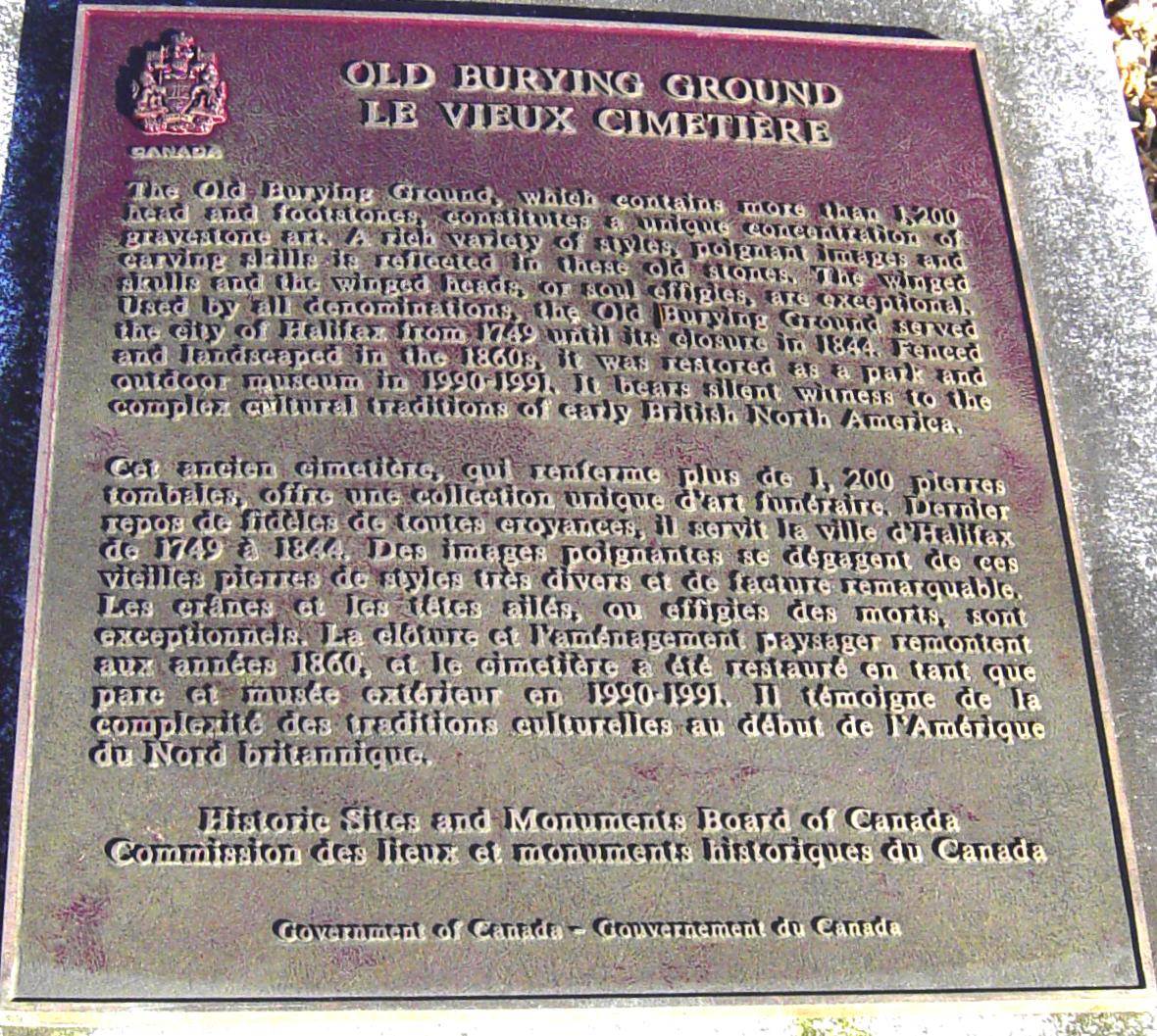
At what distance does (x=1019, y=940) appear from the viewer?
9.68 ft

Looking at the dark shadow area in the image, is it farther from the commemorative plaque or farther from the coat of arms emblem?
the commemorative plaque

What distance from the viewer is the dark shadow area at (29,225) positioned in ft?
10.5

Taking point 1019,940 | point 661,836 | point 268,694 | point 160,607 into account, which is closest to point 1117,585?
point 1019,940

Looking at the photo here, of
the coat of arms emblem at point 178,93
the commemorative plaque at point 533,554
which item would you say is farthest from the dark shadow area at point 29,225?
the commemorative plaque at point 533,554

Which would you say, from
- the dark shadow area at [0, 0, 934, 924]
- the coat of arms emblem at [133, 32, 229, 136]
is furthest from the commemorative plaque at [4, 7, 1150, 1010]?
the dark shadow area at [0, 0, 934, 924]

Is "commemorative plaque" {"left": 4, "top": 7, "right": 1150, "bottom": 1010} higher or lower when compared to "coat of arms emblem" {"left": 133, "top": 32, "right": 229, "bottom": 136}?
lower

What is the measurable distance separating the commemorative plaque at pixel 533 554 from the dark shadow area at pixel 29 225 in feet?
0.68

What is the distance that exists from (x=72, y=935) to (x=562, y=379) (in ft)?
6.17

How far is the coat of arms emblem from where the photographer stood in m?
3.51

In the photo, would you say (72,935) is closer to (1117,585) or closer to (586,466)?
(586,466)

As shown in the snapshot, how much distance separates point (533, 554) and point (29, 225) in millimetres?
1871

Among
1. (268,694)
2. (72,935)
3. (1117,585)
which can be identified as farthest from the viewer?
(1117,585)

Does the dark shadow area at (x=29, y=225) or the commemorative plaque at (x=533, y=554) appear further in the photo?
the dark shadow area at (x=29, y=225)

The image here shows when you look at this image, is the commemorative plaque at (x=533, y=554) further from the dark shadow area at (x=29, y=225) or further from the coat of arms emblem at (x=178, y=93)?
the dark shadow area at (x=29, y=225)
